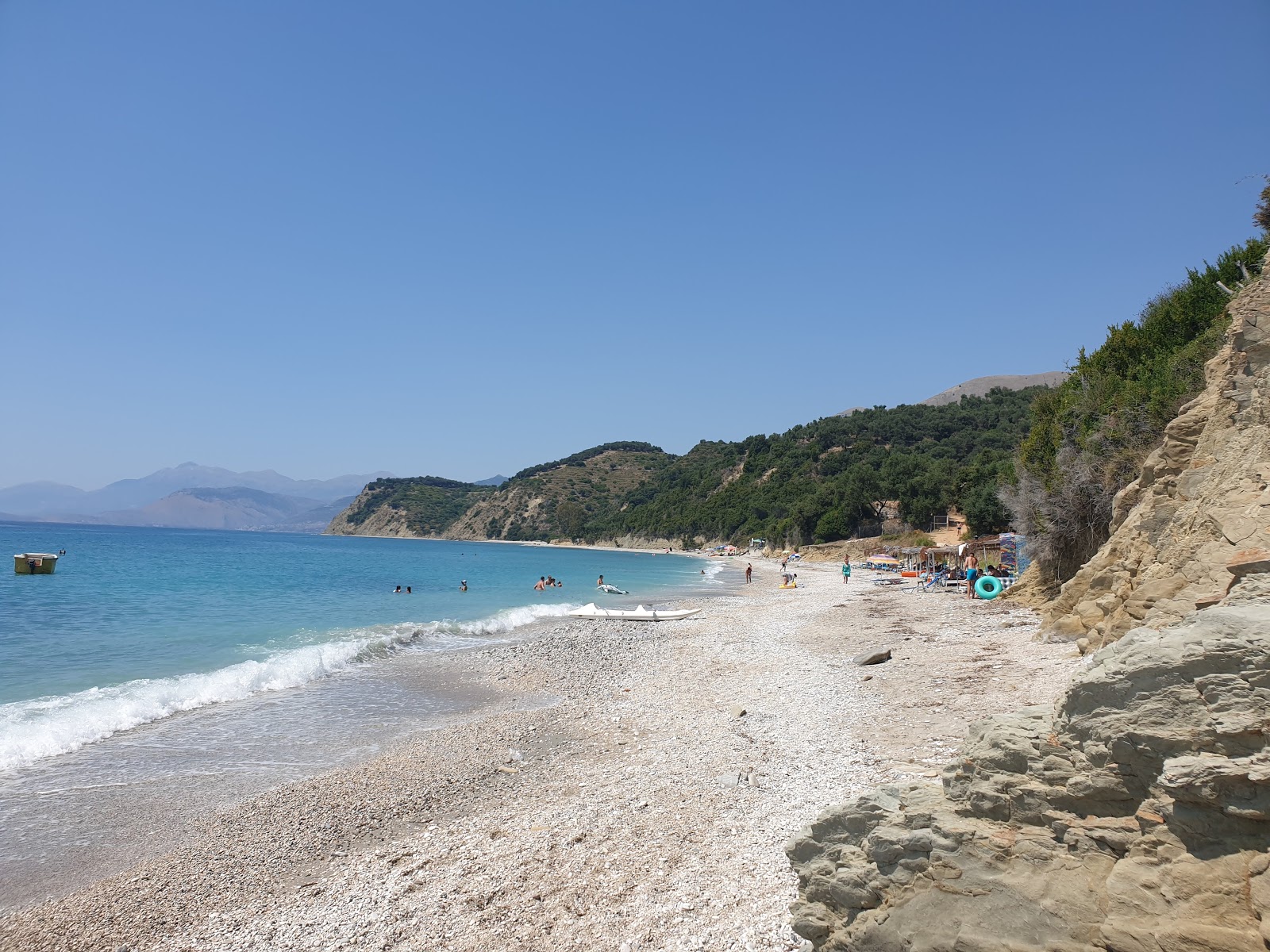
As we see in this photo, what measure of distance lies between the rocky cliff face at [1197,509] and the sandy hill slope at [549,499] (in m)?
139

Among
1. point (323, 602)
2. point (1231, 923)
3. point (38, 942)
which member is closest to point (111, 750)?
point (38, 942)

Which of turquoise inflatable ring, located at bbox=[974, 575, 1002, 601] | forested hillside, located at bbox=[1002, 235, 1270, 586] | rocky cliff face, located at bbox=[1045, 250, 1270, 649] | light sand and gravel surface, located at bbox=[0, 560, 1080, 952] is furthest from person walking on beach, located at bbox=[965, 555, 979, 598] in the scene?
light sand and gravel surface, located at bbox=[0, 560, 1080, 952]

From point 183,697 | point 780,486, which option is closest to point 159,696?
point 183,697

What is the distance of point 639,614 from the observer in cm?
2712

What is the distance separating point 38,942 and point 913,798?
697cm

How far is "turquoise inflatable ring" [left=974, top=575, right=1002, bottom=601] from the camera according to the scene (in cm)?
2447

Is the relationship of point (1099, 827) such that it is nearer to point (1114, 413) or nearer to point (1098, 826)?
point (1098, 826)

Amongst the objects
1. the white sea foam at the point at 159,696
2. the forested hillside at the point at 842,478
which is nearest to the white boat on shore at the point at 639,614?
the white sea foam at the point at 159,696

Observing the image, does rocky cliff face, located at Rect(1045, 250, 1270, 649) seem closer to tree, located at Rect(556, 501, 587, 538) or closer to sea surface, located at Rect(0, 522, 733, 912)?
sea surface, located at Rect(0, 522, 733, 912)

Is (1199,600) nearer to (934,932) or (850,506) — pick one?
(934,932)

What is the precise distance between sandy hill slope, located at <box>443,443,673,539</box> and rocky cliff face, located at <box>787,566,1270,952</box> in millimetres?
146463

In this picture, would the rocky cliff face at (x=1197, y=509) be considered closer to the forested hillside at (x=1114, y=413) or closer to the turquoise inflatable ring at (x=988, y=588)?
the forested hillside at (x=1114, y=413)

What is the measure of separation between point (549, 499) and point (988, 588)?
144 metres

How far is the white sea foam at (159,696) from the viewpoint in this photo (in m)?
10.9
